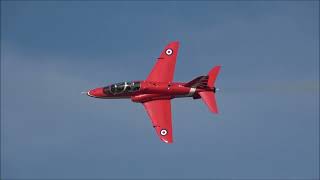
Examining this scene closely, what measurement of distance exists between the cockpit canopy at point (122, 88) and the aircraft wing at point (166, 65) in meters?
2.37

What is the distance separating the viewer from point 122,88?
381 ft

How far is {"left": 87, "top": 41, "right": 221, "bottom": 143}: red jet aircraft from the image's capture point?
4471 inches

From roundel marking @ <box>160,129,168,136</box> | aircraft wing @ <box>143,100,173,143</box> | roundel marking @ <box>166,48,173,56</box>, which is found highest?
roundel marking @ <box>166,48,173,56</box>

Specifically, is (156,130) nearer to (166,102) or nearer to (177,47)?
(166,102)

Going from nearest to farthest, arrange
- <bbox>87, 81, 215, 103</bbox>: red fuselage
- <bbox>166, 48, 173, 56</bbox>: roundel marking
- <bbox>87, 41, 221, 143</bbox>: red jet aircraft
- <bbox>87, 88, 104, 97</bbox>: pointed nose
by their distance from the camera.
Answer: <bbox>87, 41, 221, 143</bbox>: red jet aircraft
<bbox>87, 81, 215, 103</bbox>: red fuselage
<bbox>87, 88, 104, 97</bbox>: pointed nose
<bbox>166, 48, 173, 56</bbox>: roundel marking

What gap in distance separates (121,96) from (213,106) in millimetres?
12408

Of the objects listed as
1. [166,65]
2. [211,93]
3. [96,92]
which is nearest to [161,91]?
[166,65]

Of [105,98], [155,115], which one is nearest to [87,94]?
[105,98]

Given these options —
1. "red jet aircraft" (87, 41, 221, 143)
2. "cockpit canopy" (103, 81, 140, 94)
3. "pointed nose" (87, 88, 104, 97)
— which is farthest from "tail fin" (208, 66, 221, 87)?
"pointed nose" (87, 88, 104, 97)

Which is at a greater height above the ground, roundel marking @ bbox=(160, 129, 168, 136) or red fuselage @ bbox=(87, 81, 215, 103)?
red fuselage @ bbox=(87, 81, 215, 103)

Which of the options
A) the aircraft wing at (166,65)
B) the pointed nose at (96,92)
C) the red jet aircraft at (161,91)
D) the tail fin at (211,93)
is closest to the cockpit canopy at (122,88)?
the red jet aircraft at (161,91)

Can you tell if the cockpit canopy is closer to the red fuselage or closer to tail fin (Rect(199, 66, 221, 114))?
the red fuselage

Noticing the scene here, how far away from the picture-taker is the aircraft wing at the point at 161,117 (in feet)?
365

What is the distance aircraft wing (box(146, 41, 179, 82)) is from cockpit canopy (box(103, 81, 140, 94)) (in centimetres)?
237
